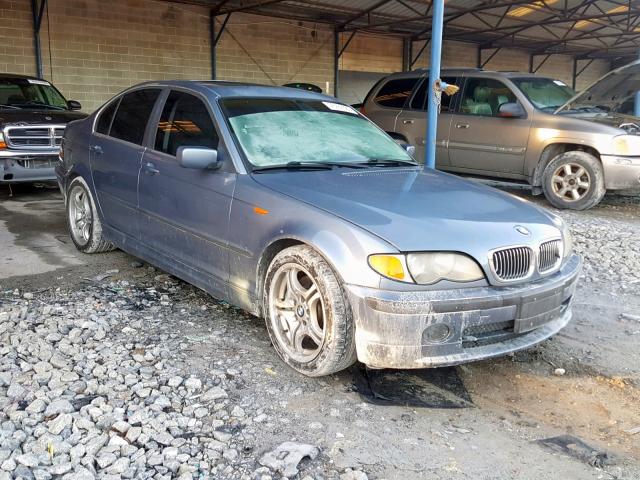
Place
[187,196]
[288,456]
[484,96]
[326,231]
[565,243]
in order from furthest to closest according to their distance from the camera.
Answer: [484,96]
[187,196]
[565,243]
[326,231]
[288,456]

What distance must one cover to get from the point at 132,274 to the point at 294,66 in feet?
44.4

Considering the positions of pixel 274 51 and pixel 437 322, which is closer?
pixel 437 322

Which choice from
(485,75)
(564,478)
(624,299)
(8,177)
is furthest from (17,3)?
(564,478)

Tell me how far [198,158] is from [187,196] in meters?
0.41

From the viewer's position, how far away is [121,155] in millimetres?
4926

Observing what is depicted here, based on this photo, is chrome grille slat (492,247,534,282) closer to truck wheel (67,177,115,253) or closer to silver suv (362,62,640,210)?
truck wheel (67,177,115,253)

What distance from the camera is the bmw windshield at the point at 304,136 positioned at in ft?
13.2

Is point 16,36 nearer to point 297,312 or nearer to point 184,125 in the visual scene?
point 184,125

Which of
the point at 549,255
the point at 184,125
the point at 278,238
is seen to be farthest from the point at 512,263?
the point at 184,125

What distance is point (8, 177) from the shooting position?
26.9 ft

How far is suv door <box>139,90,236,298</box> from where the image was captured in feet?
12.8

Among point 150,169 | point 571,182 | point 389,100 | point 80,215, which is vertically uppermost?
point 389,100

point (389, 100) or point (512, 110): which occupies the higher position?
point (389, 100)

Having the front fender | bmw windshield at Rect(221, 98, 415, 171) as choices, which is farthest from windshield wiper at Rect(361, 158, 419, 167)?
the front fender
